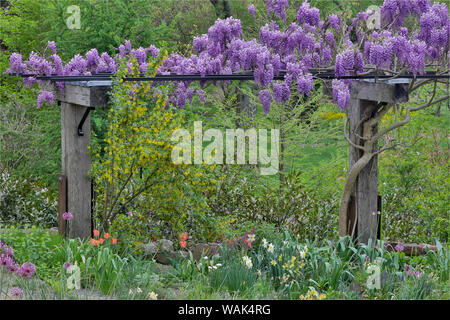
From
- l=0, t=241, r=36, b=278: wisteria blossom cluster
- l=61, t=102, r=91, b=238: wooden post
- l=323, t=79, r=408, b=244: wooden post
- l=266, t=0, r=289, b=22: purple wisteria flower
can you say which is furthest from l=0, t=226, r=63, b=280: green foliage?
l=266, t=0, r=289, b=22: purple wisteria flower

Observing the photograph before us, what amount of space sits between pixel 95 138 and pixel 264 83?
4033mm

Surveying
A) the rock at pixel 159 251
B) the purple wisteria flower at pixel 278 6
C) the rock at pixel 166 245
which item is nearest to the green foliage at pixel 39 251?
the rock at pixel 159 251

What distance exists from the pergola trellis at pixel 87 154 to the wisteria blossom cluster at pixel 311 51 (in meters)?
0.21

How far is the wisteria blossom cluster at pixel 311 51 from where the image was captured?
5820 mm

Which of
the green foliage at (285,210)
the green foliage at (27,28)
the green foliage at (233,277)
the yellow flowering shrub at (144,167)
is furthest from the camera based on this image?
the green foliage at (27,28)

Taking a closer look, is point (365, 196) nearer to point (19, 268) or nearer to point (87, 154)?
point (87, 154)

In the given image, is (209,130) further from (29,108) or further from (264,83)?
(29,108)

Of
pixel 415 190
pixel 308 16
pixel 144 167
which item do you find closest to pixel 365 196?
pixel 308 16

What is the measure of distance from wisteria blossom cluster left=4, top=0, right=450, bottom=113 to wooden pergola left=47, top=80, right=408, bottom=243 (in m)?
0.29

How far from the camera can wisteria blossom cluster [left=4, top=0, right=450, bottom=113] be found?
5.82 metres

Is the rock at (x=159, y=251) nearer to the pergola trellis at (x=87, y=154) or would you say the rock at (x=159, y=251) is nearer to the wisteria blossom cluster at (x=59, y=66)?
the pergola trellis at (x=87, y=154)

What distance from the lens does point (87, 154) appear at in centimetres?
675

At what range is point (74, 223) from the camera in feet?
22.0

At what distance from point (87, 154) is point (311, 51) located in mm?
2749
